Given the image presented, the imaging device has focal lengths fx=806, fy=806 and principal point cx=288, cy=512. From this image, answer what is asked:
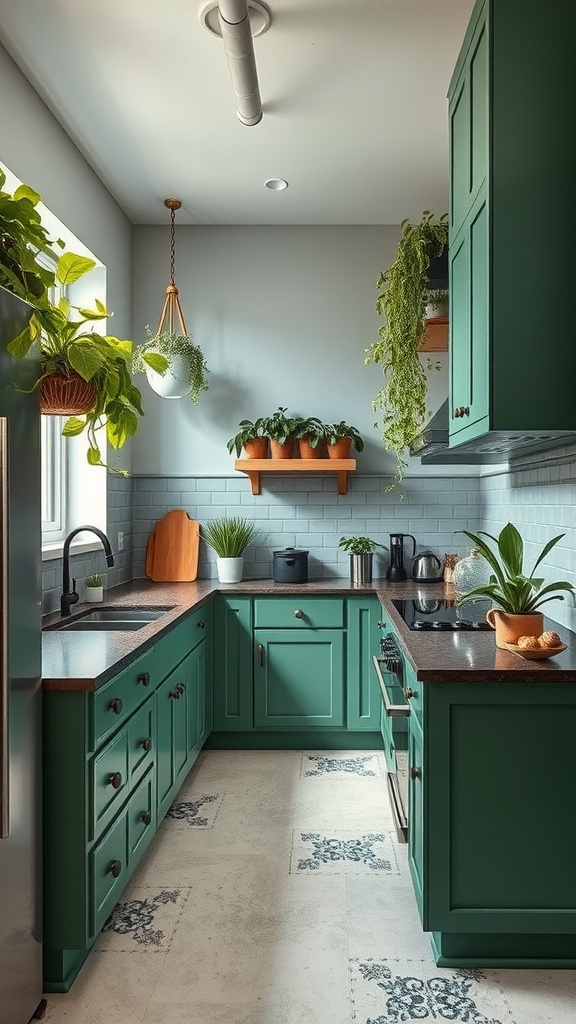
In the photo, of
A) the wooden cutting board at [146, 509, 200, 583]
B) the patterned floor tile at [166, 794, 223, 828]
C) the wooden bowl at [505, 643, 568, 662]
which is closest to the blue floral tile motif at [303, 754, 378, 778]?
the patterned floor tile at [166, 794, 223, 828]

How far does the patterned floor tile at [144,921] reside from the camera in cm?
241

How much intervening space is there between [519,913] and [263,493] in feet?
9.54

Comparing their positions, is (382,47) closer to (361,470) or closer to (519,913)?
(361,470)

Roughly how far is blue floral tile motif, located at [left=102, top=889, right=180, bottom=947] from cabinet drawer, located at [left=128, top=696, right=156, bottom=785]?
1.35 feet

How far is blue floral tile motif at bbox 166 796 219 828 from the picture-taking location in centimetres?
333

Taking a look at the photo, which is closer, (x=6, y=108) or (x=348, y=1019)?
(x=348, y=1019)

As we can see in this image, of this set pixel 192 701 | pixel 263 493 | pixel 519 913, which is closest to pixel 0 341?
pixel 519 913

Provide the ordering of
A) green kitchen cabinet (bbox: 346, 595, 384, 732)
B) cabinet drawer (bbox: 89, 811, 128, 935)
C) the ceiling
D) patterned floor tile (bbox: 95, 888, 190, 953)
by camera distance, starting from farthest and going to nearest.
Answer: green kitchen cabinet (bbox: 346, 595, 384, 732) < the ceiling < patterned floor tile (bbox: 95, 888, 190, 953) < cabinet drawer (bbox: 89, 811, 128, 935)

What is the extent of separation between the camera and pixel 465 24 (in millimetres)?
2773

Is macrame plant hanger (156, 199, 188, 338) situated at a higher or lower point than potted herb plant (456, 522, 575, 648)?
higher

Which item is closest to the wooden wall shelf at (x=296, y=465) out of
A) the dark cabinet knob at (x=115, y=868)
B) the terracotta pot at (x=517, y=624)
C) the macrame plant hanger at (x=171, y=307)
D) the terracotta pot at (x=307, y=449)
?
the terracotta pot at (x=307, y=449)

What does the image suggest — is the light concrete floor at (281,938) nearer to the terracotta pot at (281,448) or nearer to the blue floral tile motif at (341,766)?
the blue floral tile motif at (341,766)

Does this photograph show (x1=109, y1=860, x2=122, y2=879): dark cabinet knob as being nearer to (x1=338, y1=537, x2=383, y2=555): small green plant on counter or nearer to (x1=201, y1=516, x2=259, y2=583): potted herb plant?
(x1=201, y1=516, x2=259, y2=583): potted herb plant

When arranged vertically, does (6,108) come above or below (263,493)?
above
